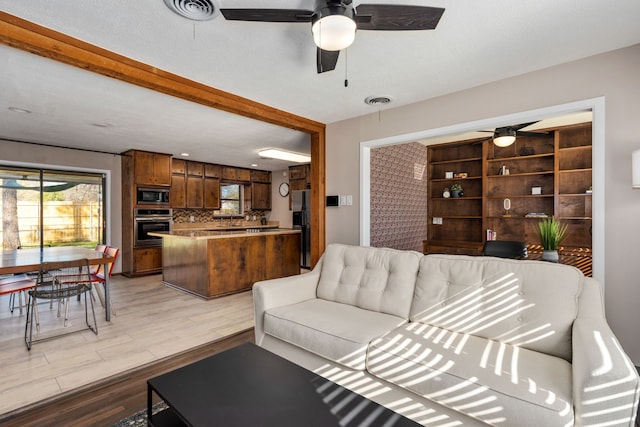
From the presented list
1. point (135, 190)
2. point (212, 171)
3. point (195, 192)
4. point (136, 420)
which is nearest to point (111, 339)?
point (136, 420)

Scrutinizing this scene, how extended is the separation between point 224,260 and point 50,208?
357 centimetres

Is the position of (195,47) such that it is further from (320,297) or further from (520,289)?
(520,289)

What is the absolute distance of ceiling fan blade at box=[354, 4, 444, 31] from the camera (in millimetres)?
1545

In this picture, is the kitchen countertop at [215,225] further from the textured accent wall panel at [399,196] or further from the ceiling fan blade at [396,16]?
the ceiling fan blade at [396,16]

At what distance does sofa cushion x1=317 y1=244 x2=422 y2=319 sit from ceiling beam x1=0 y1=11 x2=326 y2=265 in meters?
1.71

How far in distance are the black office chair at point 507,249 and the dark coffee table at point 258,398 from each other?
2.69 m

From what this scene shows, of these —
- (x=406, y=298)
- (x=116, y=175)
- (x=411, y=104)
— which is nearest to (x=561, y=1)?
(x=411, y=104)

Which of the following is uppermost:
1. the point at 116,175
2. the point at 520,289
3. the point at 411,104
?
the point at 411,104

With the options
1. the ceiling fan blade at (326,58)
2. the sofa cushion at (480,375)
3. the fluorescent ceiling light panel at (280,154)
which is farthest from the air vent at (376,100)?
the fluorescent ceiling light panel at (280,154)

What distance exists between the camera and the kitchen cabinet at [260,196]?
830 cm

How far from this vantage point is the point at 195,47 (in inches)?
87.5

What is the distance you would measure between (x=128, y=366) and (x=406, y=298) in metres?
2.22

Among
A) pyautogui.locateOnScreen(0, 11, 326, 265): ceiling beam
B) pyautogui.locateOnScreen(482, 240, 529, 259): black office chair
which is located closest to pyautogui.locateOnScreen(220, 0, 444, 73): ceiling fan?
pyautogui.locateOnScreen(0, 11, 326, 265): ceiling beam

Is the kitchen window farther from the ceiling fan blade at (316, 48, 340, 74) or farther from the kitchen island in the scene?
the ceiling fan blade at (316, 48, 340, 74)
